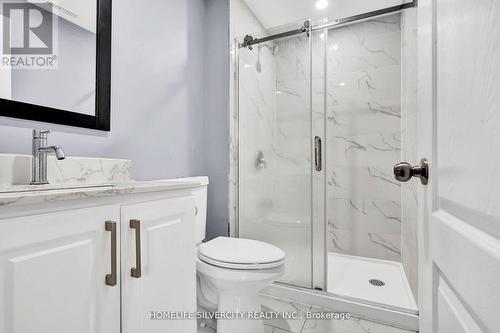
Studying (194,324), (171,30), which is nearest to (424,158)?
(194,324)

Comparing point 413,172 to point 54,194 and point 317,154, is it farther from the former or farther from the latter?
point 317,154

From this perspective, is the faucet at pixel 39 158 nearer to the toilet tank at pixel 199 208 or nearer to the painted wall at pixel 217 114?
the toilet tank at pixel 199 208

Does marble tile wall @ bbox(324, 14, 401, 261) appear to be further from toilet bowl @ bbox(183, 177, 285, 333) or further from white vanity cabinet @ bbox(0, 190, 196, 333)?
white vanity cabinet @ bbox(0, 190, 196, 333)

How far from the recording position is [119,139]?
1300 mm

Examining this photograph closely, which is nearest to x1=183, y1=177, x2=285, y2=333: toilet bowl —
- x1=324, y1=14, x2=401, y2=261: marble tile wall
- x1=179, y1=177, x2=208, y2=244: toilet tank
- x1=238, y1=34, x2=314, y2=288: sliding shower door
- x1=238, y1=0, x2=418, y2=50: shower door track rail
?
x1=179, y1=177, x2=208, y2=244: toilet tank

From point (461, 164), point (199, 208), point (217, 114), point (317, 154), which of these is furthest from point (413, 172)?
point (217, 114)

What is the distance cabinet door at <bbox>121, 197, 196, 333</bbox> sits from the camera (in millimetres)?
754

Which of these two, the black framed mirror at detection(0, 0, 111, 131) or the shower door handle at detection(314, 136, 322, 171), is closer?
the black framed mirror at detection(0, 0, 111, 131)

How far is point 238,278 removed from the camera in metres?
1.18

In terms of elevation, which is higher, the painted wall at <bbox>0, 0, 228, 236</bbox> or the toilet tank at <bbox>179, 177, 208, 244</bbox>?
the painted wall at <bbox>0, 0, 228, 236</bbox>

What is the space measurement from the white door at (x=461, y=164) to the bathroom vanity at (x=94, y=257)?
747mm

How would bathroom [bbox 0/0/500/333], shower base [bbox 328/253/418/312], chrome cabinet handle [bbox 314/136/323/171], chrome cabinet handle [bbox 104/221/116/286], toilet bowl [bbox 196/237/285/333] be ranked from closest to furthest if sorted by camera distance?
1. bathroom [bbox 0/0/500/333]
2. chrome cabinet handle [bbox 104/221/116/286]
3. toilet bowl [bbox 196/237/285/333]
4. shower base [bbox 328/253/418/312]
5. chrome cabinet handle [bbox 314/136/323/171]

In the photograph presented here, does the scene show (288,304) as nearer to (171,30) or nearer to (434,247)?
(434,247)

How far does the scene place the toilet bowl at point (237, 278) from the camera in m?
1.19
